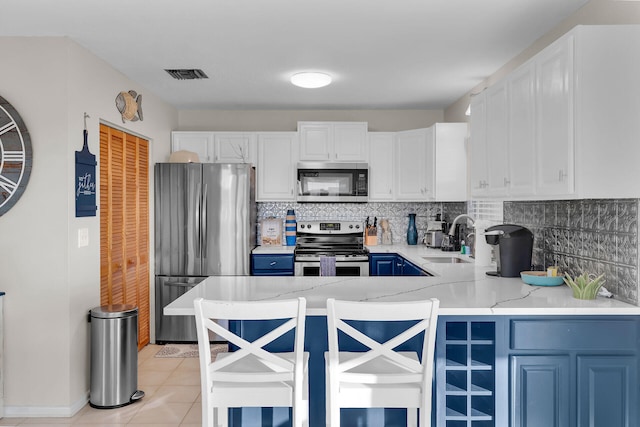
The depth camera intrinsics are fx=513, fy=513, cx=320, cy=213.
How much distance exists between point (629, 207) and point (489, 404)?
1.15 m

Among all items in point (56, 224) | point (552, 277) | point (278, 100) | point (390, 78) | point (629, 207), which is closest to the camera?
point (629, 207)

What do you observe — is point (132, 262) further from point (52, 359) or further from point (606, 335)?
point (606, 335)

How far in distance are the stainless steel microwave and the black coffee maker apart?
2.28 meters

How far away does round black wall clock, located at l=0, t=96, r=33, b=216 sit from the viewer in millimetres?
3240

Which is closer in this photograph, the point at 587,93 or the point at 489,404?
the point at 587,93

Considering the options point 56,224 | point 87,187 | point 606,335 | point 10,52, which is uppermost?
point 10,52

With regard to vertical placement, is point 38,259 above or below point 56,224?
below

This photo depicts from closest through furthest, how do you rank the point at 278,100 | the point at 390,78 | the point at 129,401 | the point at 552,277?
the point at 552,277 → the point at 129,401 → the point at 390,78 → the point at 278,100

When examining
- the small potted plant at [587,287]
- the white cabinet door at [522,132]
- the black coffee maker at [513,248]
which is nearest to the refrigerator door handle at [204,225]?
the black coffee maker at [513,248]

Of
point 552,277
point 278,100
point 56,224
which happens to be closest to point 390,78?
point 278,100

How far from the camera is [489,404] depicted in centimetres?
246

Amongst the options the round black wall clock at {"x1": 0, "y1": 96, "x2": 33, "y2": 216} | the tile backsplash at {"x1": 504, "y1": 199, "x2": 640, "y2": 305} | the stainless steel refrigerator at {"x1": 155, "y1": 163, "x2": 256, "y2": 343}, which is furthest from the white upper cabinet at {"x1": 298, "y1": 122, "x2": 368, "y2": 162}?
the round black wall clock at {"x1": 0, "y1": 96, "x2": 33, "y2": 216}

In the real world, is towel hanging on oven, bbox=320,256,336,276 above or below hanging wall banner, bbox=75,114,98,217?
below

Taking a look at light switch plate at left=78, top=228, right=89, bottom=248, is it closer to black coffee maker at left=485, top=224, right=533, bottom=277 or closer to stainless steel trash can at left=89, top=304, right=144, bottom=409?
stainless steel trash can at left=89, top=304, right=144, bottom=409
